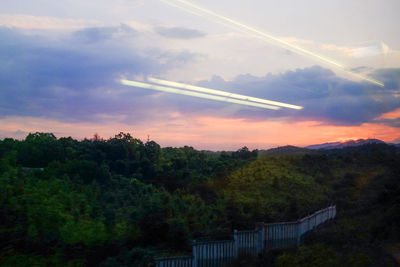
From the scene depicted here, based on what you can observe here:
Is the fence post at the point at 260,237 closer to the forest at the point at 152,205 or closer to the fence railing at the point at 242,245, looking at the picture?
the fence railing at the point at 242,245

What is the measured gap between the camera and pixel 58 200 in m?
10.7

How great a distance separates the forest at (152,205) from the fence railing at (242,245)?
0.40 metres

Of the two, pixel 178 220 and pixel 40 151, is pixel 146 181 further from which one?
pixel 178 220

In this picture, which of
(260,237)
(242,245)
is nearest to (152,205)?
(242,245)

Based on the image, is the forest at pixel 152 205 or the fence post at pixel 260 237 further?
the fence post at pixel 260 237

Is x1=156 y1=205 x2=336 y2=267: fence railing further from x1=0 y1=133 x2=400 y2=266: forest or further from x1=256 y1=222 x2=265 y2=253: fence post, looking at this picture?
x1=0 y1=133 x2=400 y2=266: forest

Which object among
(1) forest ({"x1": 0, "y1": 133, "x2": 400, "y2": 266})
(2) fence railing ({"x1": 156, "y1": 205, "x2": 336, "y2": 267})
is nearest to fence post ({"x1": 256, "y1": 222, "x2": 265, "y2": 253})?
(2) fence railing ({"x1": 156, "y1": 205, "x2": 336, "y2": 267})

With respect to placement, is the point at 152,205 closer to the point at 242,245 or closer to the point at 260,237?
the point at 242,245

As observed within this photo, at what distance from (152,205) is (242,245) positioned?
307 cm

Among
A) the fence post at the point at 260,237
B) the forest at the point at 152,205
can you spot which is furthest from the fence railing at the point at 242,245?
the forest at the point at 152,205

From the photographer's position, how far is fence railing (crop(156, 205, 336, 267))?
9594mm

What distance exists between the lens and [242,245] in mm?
10742

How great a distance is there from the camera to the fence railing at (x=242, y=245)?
31.5ft

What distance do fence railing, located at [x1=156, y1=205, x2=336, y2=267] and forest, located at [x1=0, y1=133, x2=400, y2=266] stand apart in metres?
0.40
